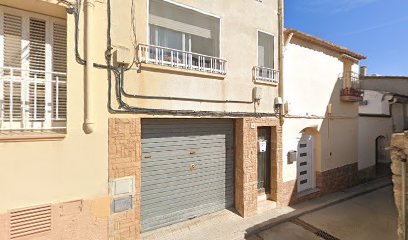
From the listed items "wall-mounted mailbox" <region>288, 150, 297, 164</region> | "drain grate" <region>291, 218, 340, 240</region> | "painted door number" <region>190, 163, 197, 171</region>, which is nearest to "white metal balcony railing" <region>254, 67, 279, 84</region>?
"wall-mounted mailbox" <region>288, 150, 297, 164</region>

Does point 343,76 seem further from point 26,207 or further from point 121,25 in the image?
point 26,207

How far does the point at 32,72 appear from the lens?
18.0 ft

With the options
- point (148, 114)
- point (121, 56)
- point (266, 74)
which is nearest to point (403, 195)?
point (266, 74)

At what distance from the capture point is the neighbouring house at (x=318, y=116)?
A: 9977mm

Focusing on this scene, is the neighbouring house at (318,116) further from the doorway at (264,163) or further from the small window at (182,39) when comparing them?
the small window at (182,39)

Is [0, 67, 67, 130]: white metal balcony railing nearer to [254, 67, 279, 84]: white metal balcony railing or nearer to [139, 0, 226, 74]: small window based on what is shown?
[139, 0, 226, 74]: small window

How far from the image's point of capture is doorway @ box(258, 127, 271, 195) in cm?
946

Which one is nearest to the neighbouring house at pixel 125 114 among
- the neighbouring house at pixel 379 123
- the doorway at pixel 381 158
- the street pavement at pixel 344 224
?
the street pavement at pixel 344 224

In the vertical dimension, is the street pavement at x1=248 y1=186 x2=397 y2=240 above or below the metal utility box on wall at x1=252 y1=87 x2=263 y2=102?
below

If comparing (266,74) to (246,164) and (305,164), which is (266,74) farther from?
(305,164)

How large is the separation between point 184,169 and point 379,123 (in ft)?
44.1

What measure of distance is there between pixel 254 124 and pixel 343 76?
6.88 metres

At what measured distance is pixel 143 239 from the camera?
6715 mm

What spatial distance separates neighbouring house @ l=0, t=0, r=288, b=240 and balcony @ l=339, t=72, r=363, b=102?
5.67m
